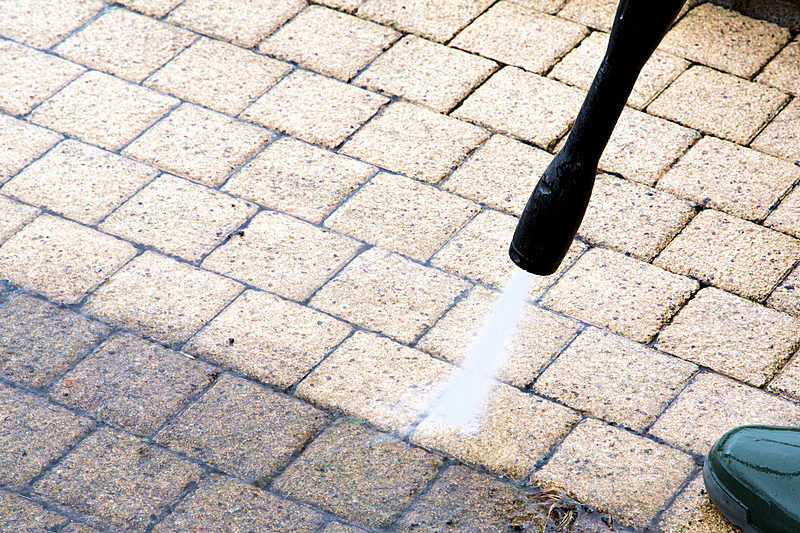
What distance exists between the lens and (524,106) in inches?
168

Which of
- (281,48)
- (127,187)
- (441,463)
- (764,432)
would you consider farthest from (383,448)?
(281,48)

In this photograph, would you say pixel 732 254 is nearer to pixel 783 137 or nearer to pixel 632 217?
pixel 632 217

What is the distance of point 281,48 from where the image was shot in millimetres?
4535

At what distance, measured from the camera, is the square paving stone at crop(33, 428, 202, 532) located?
9.05ft

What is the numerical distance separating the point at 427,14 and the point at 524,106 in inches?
32.2

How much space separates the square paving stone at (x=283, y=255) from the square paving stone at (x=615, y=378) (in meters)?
0.86

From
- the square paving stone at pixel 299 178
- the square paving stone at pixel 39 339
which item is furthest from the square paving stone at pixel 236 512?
the square paving stone at pixel 299 178

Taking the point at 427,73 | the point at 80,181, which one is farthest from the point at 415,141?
the point at 80,181

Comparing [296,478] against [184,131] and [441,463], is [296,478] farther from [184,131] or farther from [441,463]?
[184,131]

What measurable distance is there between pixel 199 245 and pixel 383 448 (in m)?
1.10

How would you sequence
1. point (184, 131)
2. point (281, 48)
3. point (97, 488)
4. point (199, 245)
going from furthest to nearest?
point (281, 48) < point (184, 131) < point (199, 245) < point (97, 488)

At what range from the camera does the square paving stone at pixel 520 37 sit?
452cm

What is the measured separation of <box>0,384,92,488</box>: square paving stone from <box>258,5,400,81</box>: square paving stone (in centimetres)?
199

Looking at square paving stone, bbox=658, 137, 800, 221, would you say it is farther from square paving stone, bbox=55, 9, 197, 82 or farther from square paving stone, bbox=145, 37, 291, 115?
square paving stone, bbox=55, 9, 197, 82
